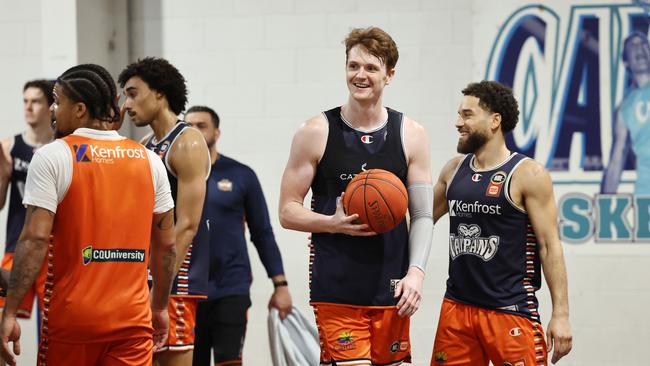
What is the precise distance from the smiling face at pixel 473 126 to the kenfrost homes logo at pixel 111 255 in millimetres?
2080

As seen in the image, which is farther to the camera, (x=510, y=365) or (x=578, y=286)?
(x=578, y=286)

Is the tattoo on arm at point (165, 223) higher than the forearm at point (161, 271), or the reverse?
the tattoo on arm at point (165, 223)

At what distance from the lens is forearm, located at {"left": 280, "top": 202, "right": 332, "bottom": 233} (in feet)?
13.2

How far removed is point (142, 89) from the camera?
15.7 ft

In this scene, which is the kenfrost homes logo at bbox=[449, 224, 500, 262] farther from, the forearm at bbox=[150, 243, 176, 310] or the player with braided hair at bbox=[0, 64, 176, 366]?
the player with braided hair at bbox=[0, 64, 176, 366]

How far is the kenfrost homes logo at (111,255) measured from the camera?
3.52 meters

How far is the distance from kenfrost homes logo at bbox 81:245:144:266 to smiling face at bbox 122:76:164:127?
1.25m

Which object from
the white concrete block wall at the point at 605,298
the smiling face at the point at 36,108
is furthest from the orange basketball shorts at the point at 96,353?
the white concrete block wall at the point at 605,298

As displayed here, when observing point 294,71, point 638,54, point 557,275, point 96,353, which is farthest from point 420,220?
point 638,54

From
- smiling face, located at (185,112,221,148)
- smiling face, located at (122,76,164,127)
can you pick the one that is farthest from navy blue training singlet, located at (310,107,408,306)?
smiling face, located at (185,112,221,148)

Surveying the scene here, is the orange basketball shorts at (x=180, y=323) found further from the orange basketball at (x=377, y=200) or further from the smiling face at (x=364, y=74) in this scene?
the smiling face at (x=364, y=74)

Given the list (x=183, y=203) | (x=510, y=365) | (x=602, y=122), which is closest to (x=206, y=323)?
(x=183, y=203)

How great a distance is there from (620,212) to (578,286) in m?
0.64

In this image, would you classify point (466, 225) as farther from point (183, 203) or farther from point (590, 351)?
point (590, 351)
